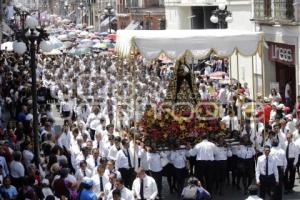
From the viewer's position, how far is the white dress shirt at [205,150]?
17562mm

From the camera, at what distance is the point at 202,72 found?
40094 mm

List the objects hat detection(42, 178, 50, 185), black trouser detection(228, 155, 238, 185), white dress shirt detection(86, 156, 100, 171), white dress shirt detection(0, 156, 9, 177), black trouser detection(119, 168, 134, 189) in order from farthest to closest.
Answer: black trouser detection(228, 155, 238, 185)
black trouser detection(119, 168, 134, 189)
white dress shirt detection(86, 156, 100, 171)
white dress shirt detection(0, 156, 9, 177)
hat detection(42, 178, 50, 185)

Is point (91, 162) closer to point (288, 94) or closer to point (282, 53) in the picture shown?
point (288, 94)

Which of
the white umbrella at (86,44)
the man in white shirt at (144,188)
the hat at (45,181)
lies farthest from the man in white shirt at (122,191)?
the white umbrella at (86,44)

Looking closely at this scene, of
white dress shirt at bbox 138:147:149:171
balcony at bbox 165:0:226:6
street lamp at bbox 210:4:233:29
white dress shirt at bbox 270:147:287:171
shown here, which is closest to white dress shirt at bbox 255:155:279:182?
white dress shirt at bbox 270:147:287:171

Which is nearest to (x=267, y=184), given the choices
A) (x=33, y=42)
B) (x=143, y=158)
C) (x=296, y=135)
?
(x=296, y=135)

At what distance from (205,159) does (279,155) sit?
1.74m

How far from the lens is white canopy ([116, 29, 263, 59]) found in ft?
60.8

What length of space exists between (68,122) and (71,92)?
33.5ft

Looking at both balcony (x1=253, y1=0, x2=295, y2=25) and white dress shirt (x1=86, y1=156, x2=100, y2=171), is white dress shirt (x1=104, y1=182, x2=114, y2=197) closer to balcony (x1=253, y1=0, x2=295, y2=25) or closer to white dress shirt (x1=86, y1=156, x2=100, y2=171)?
white dress shirt (x1=86, y1=156, x2=100, y2=171)

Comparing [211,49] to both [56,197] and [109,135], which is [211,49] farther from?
[56,197]

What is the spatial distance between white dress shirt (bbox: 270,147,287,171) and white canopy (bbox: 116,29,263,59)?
301 centimetres

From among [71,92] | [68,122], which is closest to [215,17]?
[71,92]

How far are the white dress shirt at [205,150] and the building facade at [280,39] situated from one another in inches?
443
